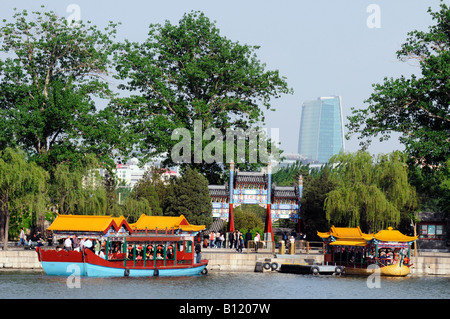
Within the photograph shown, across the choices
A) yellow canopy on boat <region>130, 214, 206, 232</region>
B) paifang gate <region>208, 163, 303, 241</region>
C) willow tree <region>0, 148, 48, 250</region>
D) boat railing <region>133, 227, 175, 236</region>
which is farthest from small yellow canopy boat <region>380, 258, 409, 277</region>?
willow tree <region>0, 148, 48, 250</region>

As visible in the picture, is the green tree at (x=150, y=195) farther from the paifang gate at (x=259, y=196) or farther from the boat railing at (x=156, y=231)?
the boat railing at (x=156, y=231)

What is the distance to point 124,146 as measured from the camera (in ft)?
197

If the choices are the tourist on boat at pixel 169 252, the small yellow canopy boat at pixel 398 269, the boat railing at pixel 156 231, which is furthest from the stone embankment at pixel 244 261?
the boat railing at pixel 156 231

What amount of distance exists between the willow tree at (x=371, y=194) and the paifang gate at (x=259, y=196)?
11.7ft

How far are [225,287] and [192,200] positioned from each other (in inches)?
776

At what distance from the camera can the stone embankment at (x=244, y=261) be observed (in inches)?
1877

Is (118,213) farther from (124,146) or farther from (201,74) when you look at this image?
(201,74)

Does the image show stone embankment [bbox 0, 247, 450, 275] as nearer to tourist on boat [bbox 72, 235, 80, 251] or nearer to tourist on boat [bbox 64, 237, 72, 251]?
tourist on boat [bbox 72, 235, 80, 251]

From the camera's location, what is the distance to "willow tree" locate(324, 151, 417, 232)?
56.0m

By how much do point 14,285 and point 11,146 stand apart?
63.5ft

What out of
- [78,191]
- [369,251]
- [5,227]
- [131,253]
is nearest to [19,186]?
[5,227]

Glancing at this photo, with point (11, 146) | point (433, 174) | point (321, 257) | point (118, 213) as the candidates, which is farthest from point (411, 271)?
point (11, 146)

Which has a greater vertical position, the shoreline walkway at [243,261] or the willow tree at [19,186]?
the willow tree at [19,186]

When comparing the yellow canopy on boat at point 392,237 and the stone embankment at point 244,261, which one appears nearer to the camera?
the yellow canopy on boat at point 392,237
